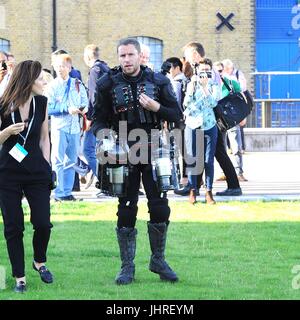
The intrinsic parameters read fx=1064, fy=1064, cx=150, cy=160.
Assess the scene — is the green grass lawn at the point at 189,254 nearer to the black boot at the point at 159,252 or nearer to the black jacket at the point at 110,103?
the black boot at the point at 159,252

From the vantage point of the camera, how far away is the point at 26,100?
8398 mm

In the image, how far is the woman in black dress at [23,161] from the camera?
8.27m

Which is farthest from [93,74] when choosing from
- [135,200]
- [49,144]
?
[135,200]

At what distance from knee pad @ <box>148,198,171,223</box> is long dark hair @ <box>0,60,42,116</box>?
1332 mm

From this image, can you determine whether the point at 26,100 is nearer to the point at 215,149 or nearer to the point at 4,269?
the point at 4,269

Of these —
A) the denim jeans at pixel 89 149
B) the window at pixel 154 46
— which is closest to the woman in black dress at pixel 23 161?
the denim jeans at pixel 89 149

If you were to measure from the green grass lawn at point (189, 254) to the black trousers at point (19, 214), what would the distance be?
0.91ft

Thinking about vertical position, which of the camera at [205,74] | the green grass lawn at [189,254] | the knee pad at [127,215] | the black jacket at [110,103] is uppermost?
the camera at [205,74]

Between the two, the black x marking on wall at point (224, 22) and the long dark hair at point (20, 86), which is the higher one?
the black x marking on wall at point (224, 22)

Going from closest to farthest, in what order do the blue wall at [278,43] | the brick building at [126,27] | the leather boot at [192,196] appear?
the leather boot at [192,196]
the brick building at [126,27]
the blue wall at [278,43]

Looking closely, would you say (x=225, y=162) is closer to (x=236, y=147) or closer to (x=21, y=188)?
(x=236, y=147)

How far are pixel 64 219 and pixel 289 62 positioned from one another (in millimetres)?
28558

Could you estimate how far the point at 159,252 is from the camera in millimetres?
8703

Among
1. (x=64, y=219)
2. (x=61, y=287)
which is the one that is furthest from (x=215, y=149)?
(x=61, y=287)
